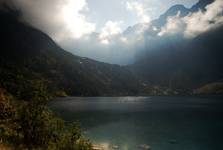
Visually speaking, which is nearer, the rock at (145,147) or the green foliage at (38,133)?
the green foliage at (38,133)

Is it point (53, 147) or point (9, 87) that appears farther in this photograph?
point (9, 87)

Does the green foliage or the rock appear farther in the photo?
the rock

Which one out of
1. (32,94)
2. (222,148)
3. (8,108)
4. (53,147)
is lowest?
(222,148)

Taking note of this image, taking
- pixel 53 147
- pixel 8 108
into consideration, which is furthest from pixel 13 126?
pixel 53 147

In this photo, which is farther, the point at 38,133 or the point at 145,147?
the point at 145,147

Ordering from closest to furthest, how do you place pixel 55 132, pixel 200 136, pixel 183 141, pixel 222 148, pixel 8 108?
1. pixel 55 132
2. pixel 8 108
3. pixel 222 148
4. pixel 183 141
5. pixel 200 136

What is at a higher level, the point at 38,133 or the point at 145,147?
the point at 38,133

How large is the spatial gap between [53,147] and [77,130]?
478 centimetres

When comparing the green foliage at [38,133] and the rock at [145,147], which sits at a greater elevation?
the green foliage at [38,133]

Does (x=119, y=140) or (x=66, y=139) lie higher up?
(x=66, y=139)

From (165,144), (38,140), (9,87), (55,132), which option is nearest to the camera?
(38,140)

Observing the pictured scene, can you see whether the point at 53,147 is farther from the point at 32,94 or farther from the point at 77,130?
the point at 32,94

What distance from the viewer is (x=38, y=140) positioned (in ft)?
119

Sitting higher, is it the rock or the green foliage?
the green foliage
